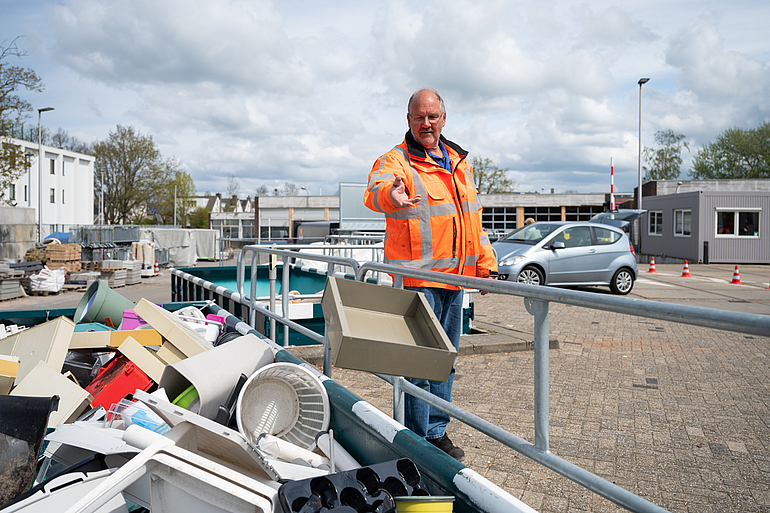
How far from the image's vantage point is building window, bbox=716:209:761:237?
81.0ft

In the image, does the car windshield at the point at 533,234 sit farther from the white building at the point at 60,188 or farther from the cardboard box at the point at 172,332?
the white building at the point at 60,188

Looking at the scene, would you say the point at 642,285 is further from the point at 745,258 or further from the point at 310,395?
the point at 310,395

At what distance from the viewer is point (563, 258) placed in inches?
519

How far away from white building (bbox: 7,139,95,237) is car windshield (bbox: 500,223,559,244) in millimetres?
44914

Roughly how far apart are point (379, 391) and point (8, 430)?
131 inches

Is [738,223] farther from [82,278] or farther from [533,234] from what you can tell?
[82,278]

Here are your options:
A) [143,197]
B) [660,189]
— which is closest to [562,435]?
[660,189]

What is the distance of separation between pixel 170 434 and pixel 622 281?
13.4m

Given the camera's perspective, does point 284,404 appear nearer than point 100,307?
Yes

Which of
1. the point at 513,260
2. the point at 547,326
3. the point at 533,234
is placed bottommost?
the point at 513,260

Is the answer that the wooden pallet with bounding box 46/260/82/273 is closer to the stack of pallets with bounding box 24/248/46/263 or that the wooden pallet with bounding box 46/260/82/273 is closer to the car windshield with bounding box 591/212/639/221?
the stack of pallets with bounding box 24/248/46/263

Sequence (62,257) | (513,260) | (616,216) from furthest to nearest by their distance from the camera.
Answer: (616,216), (62,257), (513,260)

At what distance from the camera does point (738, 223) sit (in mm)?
24891

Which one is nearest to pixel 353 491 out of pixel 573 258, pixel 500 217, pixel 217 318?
pixel 217 318
